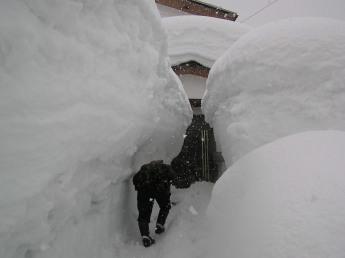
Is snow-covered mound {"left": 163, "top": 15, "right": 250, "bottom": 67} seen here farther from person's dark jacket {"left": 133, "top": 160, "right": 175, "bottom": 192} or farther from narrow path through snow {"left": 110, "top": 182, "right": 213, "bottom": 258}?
person's dark jacket {"left": 133, "top": 160, "right": 175, "bottom": 192}

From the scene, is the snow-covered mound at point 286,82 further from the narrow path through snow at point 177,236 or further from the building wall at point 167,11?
the building wall at point 167,11

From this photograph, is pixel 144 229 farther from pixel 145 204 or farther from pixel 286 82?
pixel 286 82

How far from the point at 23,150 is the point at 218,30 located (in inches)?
302

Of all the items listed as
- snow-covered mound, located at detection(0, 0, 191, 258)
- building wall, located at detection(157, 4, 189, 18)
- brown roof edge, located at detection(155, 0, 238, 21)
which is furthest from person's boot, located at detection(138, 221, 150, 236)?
building wall, located at detection(157, 4, 189, 18)

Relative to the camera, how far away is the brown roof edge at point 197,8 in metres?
13.5

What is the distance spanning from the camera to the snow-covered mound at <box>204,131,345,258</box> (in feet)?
5.68

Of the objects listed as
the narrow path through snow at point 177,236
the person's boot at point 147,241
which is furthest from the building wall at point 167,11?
the person's boot at point 147,241

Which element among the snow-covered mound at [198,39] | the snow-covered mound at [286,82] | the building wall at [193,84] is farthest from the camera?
the building wall at [193,84]

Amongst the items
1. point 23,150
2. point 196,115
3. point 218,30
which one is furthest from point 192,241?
point 218,30

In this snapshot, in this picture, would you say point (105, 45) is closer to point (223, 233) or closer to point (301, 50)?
point (223, 233)

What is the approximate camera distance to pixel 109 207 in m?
3.72

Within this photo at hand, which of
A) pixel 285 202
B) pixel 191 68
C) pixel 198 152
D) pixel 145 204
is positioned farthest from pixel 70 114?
pixel 191 68

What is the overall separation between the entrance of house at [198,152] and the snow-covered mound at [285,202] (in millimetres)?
5135

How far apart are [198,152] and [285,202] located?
6278 millimetres
